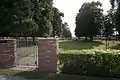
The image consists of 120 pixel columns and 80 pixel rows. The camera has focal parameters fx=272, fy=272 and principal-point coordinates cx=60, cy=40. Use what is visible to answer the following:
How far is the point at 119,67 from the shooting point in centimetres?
1239

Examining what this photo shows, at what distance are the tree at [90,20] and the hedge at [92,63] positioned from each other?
50250 millimetres

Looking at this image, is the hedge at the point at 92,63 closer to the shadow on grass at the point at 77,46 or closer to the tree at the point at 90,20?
the shadow on grass at the point at 77,46

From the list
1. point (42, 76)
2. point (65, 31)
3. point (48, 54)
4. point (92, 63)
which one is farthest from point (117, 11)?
point (65, 31)

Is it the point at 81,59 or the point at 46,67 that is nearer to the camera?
the point at 81,59

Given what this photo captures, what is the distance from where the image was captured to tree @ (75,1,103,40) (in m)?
63.9

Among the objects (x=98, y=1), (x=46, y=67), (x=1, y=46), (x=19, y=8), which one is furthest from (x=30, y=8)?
(x=98, y=1)

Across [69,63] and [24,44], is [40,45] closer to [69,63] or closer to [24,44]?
[69,63]

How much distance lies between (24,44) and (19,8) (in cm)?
→ 1004

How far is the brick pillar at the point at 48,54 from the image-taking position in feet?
47.3

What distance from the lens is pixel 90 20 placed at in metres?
63.8

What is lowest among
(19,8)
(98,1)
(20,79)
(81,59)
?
(20,79)

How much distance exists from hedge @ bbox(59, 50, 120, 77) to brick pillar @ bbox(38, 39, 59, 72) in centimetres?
45

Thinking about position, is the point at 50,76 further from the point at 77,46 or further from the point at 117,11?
the point at 117,11

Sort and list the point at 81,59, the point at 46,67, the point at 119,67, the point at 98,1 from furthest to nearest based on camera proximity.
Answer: the point at 98,1 < the point at 46,67 < the point at 81,59 < the point at 119,67
